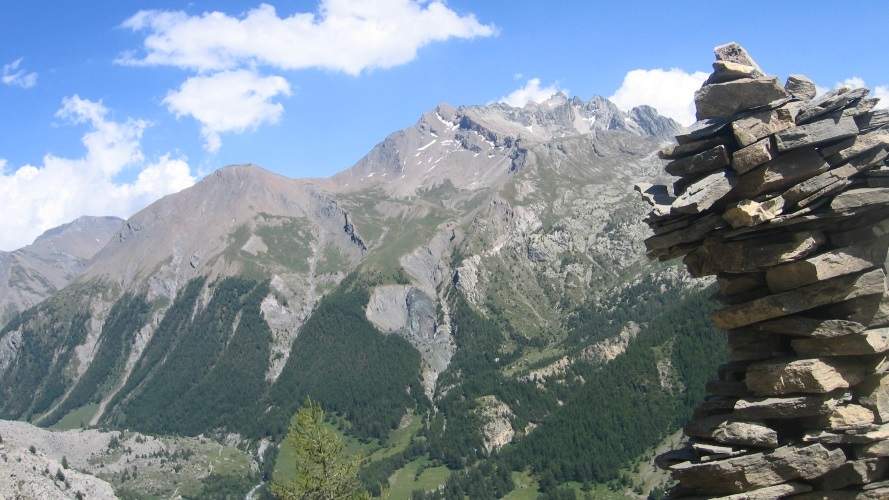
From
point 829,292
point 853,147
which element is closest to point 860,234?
point 829,292

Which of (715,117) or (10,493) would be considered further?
(10,493)

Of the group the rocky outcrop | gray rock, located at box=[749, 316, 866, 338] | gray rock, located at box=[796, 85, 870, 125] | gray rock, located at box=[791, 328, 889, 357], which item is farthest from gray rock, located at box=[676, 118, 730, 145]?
the rocky outcrop

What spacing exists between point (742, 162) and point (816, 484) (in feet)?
35.0

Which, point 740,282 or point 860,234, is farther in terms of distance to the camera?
point 740,282

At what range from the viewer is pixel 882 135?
23.1 m

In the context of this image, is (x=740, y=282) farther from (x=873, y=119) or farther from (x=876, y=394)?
(x=873, y=119)

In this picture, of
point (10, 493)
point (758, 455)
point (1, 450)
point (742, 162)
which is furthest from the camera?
point (1, 450)

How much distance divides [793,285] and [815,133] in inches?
204

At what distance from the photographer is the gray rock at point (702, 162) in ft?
76.4

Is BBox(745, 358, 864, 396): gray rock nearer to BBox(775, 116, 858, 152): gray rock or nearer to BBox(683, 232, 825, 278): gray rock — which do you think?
BBox(683, 232, 825, 278): gray rock

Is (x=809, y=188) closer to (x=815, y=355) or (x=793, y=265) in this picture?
(x=793, y=265)

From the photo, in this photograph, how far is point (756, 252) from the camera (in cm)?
2289

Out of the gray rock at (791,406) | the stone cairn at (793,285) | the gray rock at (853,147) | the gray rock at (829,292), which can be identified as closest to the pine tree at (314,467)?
the stone cairn at (793,285)

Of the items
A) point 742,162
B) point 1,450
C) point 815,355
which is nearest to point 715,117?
point 742,162
